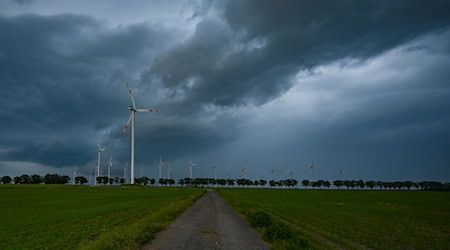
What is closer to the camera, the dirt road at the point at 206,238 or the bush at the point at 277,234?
the dirt road at the point at 206,238

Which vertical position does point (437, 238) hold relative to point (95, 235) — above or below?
below

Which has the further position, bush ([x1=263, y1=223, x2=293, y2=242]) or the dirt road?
bush ([x1=263, y1=223, x2=293, y2=242])

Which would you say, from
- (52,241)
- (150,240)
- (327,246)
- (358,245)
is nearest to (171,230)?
(150,240)

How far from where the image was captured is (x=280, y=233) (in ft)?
68.2

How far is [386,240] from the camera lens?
78.6ft

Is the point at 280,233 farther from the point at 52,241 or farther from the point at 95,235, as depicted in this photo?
the point at 52,241

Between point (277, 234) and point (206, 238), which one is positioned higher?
point (277, 234)

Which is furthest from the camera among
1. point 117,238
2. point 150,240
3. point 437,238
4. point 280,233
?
point 437,238

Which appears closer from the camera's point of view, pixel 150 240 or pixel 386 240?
pixel 150 240

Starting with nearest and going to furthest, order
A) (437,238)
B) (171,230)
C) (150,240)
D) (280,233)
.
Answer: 1. (150,240)
2. (280,233)
3. (171,230)
4. (437,238)

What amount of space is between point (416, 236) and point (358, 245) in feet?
33.8

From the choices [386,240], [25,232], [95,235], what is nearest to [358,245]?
[386,240]

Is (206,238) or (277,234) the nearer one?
(206,238)

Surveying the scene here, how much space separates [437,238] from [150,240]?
26.7 meters
